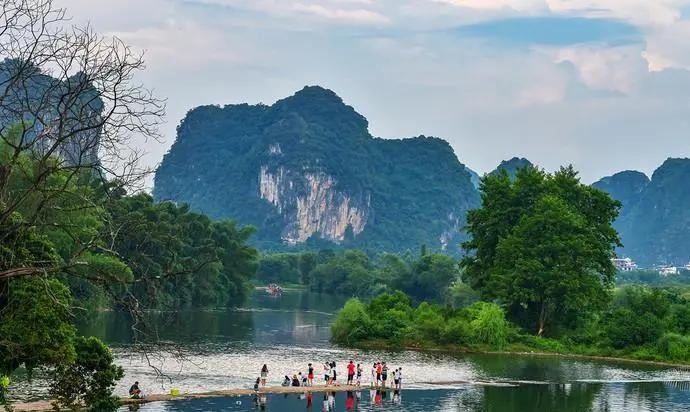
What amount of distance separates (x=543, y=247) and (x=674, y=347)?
9997 mm

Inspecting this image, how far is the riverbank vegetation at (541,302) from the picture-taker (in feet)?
193

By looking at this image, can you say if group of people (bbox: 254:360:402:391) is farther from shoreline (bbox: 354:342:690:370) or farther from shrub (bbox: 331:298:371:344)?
shrub (bbox: 331:298:371:344)

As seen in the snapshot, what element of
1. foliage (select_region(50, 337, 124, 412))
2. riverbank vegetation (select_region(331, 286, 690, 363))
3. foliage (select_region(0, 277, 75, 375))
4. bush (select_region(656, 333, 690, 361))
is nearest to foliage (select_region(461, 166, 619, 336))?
riverbank vegetation (select_region(331, 286, 690, 363))

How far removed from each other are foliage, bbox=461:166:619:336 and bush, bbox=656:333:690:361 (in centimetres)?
557

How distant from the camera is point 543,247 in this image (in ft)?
200

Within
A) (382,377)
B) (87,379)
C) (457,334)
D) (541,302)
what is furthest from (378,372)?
(541,302)

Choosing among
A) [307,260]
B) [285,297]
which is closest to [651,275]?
[307,260]

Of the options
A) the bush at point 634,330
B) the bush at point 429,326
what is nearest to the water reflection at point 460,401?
the bush at point 634,330

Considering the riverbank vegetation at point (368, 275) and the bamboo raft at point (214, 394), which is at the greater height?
the riverbank vegetation at point (368, 275)

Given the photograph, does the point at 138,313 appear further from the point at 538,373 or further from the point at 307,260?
the point at 307,260

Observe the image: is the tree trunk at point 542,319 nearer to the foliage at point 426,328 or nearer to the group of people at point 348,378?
the foliage at point 426,328

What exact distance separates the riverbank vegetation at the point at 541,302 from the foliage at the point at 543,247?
0.23ft

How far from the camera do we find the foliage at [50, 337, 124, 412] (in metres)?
26.5

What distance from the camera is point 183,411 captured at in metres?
30.1
